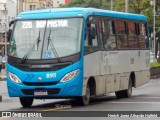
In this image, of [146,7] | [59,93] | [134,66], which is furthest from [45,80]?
[146,7]

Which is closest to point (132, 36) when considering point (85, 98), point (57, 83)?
point (85, 98)

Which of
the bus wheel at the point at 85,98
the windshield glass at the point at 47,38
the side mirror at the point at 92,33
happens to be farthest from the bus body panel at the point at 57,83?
the side mirror at the point at 92,33

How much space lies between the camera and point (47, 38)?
19156 mm

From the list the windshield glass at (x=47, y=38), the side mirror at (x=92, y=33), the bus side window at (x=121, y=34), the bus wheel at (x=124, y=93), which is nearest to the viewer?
the windshield glass at (x=47, y=38)

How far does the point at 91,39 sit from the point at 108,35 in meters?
2.23

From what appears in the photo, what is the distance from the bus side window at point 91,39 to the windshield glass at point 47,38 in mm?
513

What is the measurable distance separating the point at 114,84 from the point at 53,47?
4469mm

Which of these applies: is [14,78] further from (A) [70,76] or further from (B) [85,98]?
(B) [85,98]

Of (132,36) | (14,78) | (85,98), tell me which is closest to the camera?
(14,78)

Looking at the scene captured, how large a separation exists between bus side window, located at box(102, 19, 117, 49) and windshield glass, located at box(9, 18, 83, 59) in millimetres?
2468

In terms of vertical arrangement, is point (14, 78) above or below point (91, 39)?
below

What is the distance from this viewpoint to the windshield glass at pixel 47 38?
18906 mm

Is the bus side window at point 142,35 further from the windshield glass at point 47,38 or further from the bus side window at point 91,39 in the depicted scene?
the windshield glass at point 47,38

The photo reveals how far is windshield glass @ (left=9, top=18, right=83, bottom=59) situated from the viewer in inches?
744
